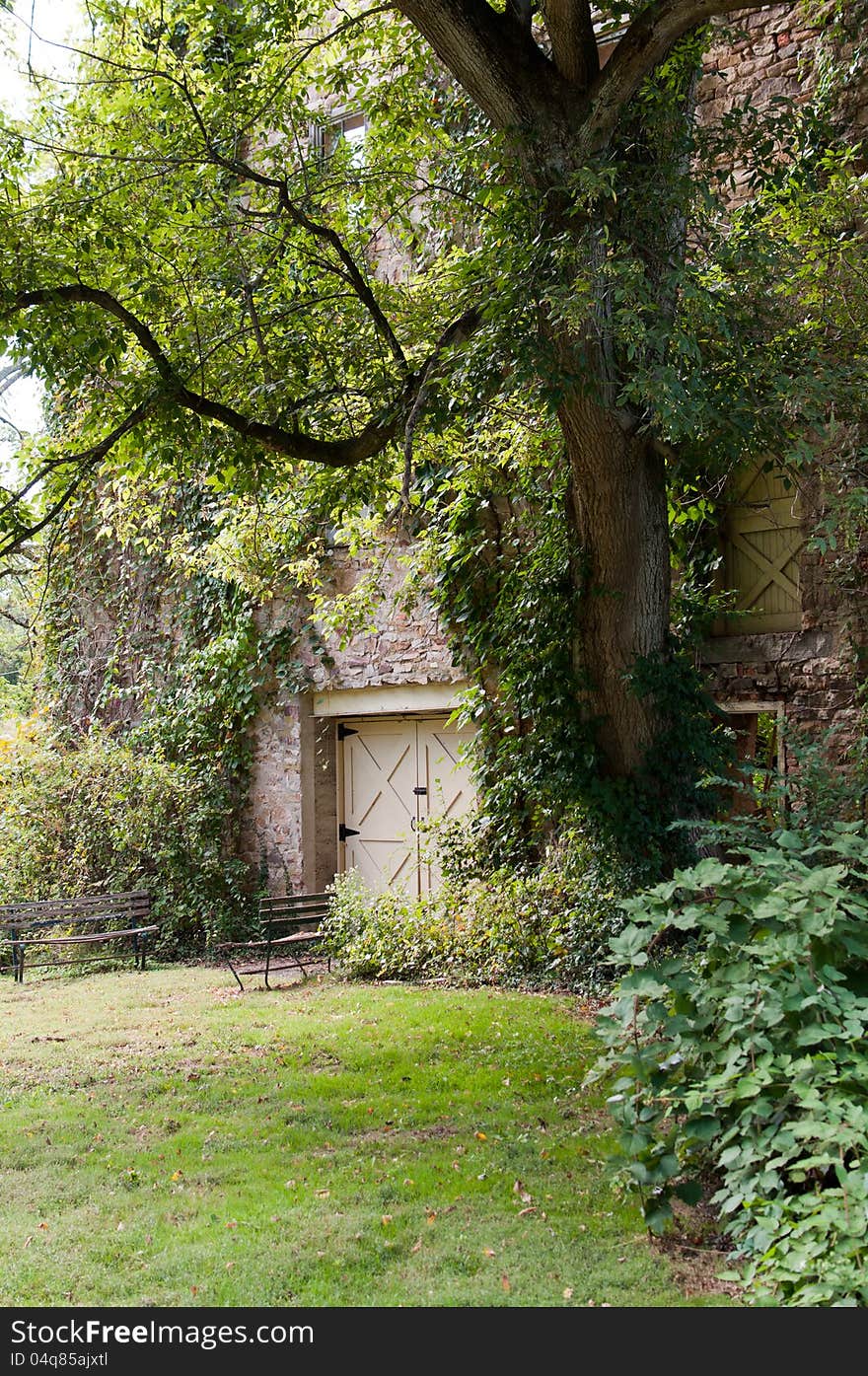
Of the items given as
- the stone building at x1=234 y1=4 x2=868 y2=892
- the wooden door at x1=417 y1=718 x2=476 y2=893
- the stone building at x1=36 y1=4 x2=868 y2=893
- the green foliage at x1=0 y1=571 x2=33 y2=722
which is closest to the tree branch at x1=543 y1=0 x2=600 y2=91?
the stone building at x1=234 y1=4 x2=868 y2=892

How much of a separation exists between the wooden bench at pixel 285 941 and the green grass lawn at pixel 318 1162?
1.66 metres

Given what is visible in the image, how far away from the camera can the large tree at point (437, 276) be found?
582cm

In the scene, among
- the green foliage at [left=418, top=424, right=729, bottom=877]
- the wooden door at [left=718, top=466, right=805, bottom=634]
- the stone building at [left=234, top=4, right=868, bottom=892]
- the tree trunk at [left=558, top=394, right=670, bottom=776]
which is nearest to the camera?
the tree trunk at [left=558, top=394, right=670, bottom=776]

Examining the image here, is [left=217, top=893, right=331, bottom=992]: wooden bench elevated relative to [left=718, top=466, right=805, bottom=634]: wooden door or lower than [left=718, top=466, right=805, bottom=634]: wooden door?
lower

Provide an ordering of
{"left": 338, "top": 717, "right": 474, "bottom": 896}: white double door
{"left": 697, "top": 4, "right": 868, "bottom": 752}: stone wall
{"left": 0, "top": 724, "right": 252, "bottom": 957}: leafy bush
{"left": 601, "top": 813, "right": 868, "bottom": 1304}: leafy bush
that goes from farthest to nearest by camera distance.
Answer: {"left": 0, "top": 724, "right": 252, "bottom": 957}: leafy bush → {"left": 338, "top": 717, "right": 474, "bottom": 896}: white double door → {"left": 697, "top": 4, "right": 868, "bottom": 752}: stone wall → {"left": 601, "top": 813, "right": 868, "bottom": 1304}: leafy bush

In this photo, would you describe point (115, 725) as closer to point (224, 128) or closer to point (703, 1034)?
point (224, 128)

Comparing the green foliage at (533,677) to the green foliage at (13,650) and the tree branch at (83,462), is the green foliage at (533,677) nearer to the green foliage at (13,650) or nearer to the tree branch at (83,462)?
the tree branch at (83,462)

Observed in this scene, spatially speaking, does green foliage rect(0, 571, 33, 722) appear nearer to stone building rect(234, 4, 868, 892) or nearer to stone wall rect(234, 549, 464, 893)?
stone wall rect(234, 549, 464, 893)

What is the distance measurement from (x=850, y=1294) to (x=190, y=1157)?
2.79 meters

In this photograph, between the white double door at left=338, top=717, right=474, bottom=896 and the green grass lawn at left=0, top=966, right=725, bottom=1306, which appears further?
the white double door at left=338, top=717, right=474, bottom=896

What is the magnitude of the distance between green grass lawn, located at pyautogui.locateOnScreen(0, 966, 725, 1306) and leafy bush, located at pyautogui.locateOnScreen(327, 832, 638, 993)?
0.50m

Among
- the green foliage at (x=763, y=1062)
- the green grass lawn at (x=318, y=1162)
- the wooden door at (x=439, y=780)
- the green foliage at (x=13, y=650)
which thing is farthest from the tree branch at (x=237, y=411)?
the green foliage at (x=13, y=650)

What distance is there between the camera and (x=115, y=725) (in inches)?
491

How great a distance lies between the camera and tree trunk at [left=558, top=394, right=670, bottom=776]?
697 centimetres
